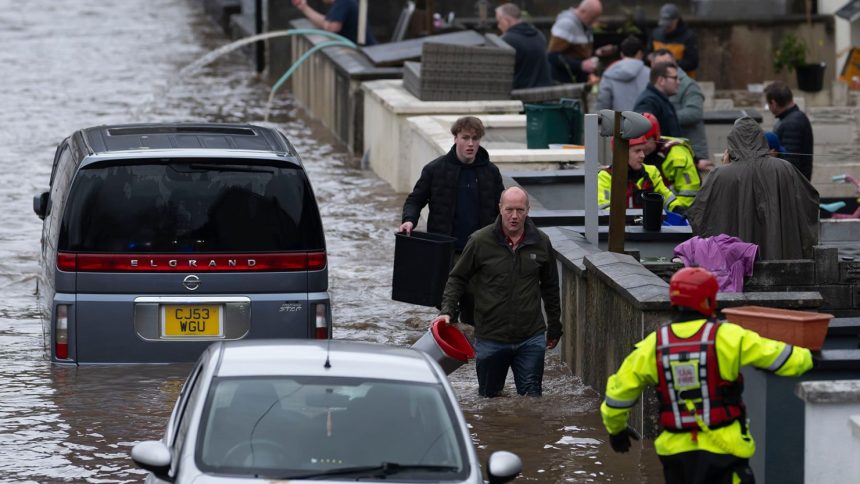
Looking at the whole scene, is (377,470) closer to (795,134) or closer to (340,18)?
(795,134)

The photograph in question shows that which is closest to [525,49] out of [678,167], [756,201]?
[678,167]

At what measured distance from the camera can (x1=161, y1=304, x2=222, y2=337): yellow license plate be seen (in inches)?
449

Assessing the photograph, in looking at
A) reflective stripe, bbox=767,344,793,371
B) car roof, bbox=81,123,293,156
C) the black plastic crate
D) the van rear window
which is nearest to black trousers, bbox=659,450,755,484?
reflective stripe, bbox=767,344,793,371

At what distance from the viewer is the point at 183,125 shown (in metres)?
12.3

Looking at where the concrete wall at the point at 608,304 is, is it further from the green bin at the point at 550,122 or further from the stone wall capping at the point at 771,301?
the green bin at the point at 550,122

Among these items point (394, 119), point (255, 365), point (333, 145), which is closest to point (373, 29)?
point (333, 145)

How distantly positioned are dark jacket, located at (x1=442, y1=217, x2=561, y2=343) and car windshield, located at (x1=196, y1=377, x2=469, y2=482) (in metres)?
3.54

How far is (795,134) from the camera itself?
1546 cm

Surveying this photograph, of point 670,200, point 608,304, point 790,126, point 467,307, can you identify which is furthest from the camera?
point 790,126

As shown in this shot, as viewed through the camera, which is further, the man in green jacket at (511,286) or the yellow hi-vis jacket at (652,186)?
the yellow hi-vis jacket at (652,186)

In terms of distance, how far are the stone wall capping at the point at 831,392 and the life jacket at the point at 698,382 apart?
28.7 inches

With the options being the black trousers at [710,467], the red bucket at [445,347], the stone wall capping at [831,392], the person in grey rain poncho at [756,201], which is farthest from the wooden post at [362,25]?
the black trousers at [710,467]

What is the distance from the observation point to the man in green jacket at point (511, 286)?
440 inches

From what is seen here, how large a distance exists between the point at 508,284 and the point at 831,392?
315 centimetres
